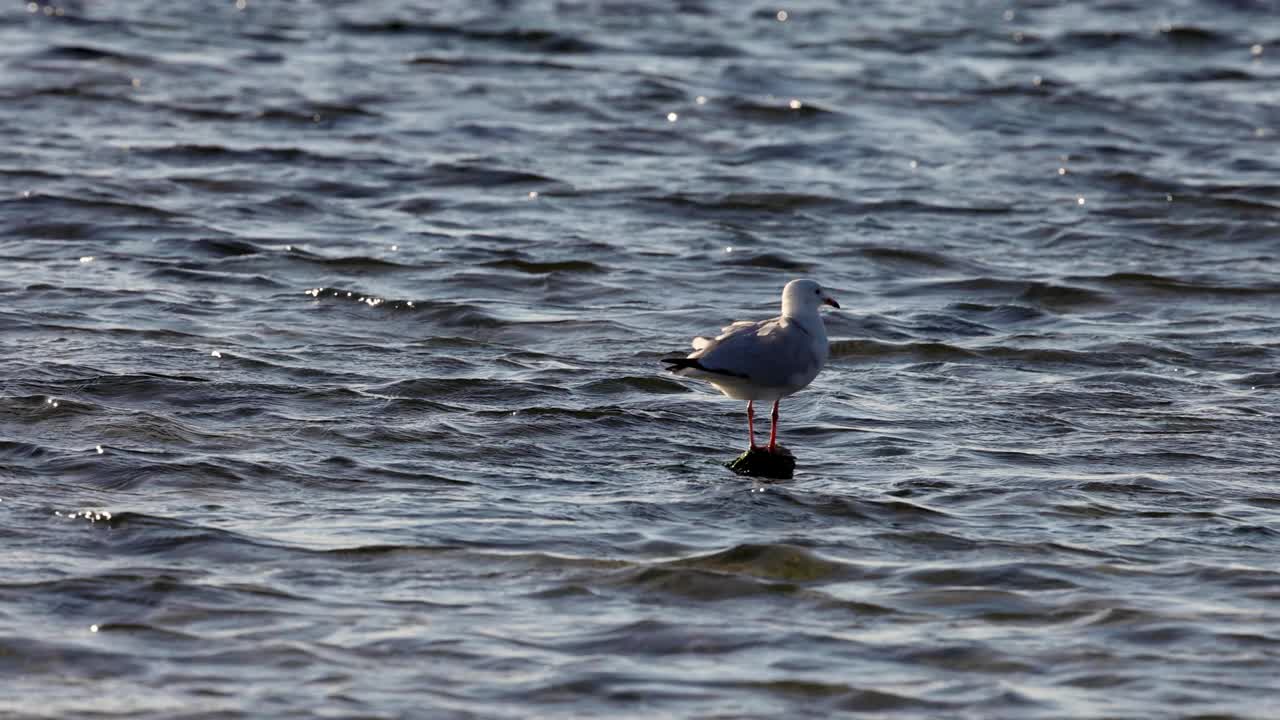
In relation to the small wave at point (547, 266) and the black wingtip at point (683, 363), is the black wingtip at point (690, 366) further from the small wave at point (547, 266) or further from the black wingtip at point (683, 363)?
the small wave at point (547, 266)

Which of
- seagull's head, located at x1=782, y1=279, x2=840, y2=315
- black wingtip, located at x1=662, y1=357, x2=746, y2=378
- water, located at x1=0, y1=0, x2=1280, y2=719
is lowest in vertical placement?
water, located at x1=0, y1=0, x2=1280, y2=719

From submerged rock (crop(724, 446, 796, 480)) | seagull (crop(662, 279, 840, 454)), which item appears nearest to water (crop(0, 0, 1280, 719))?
submerged rock (crop(724, 446, 796, 480))

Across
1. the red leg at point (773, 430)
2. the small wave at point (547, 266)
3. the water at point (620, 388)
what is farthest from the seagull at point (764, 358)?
the small wave at point (547, 266)

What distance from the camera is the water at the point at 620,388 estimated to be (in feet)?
21.4

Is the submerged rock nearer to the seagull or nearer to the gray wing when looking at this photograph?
the seagull

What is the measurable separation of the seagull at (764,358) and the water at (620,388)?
1.50 feet

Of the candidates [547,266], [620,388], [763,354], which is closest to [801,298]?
[763,354]

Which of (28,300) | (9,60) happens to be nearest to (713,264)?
(28,300)

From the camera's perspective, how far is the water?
6.51m

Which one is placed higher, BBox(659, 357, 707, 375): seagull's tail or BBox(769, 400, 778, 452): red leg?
BBox(659, 357, 707, 375): seagull's tail

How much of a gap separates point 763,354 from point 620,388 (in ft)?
6.47

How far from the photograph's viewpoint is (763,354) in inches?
334

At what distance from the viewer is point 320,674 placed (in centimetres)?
625

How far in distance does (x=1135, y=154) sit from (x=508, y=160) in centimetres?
564
